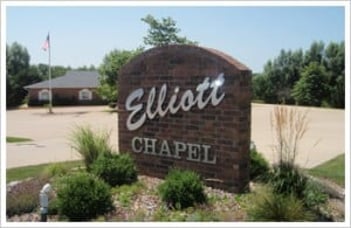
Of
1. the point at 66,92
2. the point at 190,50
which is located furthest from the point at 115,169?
the point at 66,92

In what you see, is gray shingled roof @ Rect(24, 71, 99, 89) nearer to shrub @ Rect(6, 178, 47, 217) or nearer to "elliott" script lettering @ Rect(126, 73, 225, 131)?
"elliott" script lettering @ Rect(126, 73, 225, 131)

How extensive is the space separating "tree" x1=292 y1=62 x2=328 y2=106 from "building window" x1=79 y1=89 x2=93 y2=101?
69.9ft

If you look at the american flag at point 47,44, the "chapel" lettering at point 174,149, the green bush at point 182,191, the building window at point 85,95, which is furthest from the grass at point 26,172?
the building window at point 85,95

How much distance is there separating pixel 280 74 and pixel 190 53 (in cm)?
2896

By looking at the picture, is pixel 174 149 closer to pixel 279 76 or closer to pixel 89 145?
pixel 89 145

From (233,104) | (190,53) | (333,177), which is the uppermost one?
(190,53)

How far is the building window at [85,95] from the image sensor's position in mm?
44562

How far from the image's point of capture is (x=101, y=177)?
6.89m

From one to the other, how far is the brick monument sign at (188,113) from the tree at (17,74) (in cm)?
3548

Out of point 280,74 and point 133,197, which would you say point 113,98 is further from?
point 133,197

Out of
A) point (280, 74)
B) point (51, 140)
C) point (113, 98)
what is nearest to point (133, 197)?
point (51, 140)

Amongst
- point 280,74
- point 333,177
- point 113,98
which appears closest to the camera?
point 333,177

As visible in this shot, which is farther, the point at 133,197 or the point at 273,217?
the point at 133,197

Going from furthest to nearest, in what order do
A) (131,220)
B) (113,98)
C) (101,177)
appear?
(113,98) < (101,177) < (131,220)
